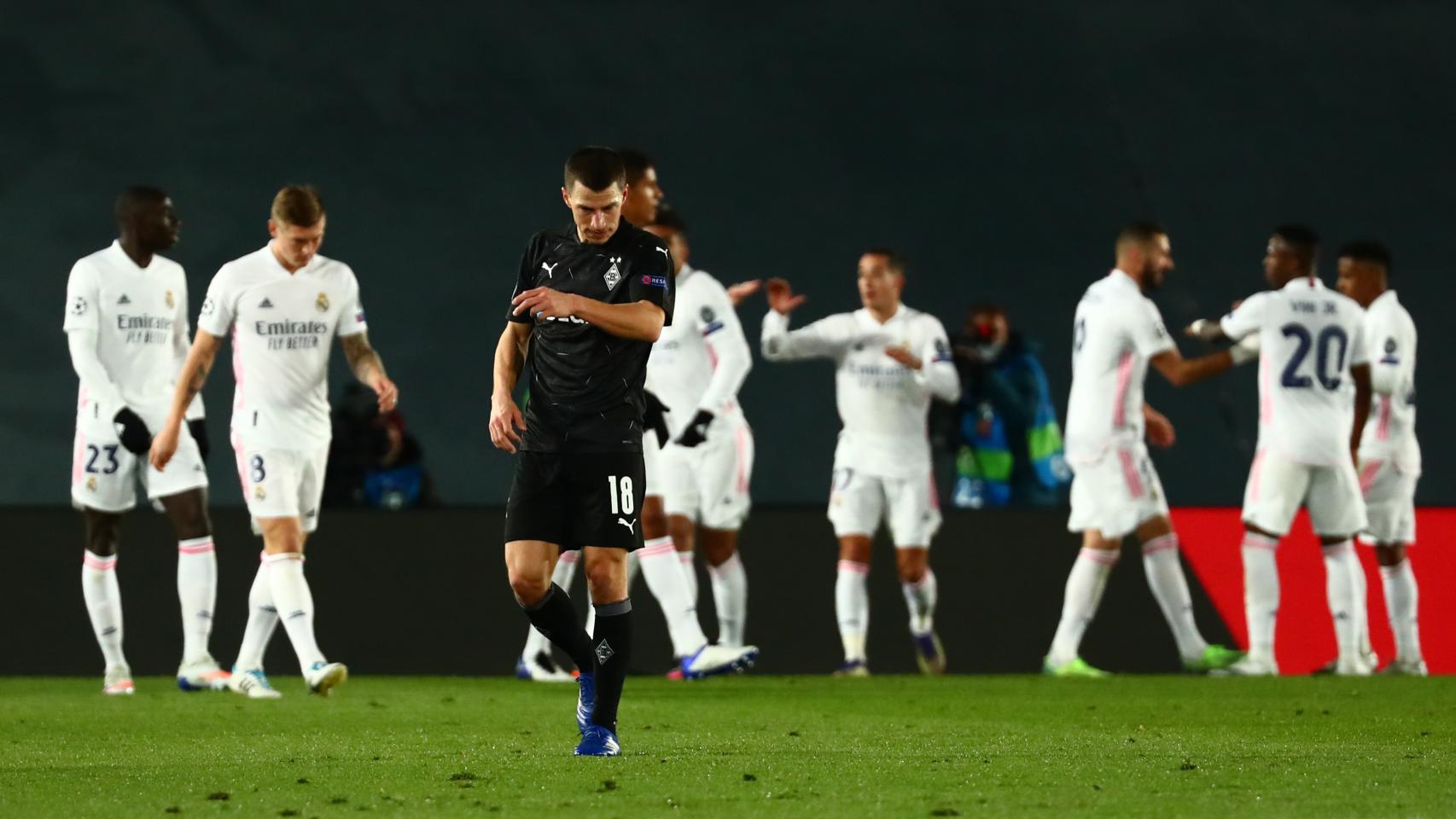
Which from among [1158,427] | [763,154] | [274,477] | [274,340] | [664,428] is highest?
[763,154]

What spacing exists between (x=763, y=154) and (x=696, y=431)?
668 cm

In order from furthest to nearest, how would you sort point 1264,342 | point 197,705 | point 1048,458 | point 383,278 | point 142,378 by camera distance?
point 383,278 → point 1048,458 → point 1264,342 → point 142,378 → point 197,705

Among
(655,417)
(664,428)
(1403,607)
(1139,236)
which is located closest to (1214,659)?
(1403,607)

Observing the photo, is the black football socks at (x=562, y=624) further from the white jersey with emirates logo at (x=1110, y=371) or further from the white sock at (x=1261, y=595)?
the white sock at (x=1261, y=595)

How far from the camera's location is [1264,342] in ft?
30.4

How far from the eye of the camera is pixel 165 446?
7.18 m

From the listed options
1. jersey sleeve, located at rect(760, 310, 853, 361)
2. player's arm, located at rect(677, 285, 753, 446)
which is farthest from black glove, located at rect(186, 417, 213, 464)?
jersey sleeve, located at rect(760, 310, 853, 361)

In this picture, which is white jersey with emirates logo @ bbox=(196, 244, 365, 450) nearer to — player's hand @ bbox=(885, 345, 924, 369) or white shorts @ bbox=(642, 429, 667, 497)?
white shorts @ bbox=(642, 429, 667, 497)

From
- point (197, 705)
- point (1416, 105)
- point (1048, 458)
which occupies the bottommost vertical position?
point (197, 705)

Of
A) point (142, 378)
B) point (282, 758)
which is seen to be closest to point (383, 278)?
point (142, 378)

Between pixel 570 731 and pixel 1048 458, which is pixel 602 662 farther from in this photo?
pixel 1048 458

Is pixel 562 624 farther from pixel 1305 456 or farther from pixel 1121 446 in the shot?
pixel 1305 456

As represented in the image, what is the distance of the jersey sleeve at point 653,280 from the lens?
488 cm

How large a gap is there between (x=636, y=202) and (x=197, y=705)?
253 centimetres
